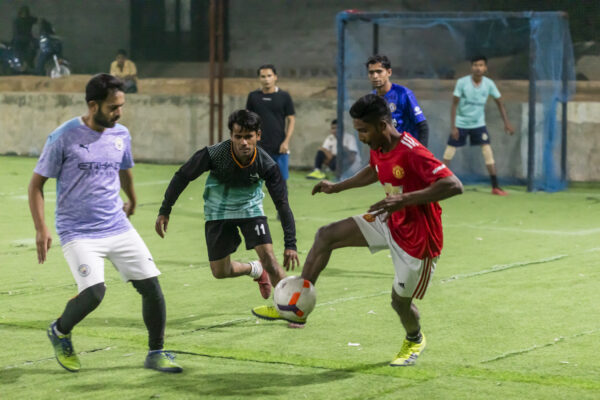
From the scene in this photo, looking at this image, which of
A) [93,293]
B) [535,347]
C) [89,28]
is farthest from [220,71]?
[93,293]

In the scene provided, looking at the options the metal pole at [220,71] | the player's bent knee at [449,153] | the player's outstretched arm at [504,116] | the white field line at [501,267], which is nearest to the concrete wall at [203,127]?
the metal pole at [220,71]

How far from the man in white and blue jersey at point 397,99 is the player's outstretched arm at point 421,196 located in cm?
471

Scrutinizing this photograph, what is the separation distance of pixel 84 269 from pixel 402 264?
1.92 metres

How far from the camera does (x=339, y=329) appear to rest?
27.3ft

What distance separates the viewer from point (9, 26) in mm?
27969

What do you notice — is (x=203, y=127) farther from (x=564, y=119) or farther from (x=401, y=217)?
(x=401, y=217)

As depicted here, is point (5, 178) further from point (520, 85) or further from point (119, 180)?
point (119, 180)

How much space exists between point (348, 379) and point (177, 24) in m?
20.3

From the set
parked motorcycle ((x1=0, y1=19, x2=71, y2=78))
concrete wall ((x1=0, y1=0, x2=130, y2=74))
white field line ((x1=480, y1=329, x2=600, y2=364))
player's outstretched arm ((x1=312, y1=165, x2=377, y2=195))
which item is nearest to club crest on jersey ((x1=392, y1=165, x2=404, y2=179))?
player's outstretched arm ((x1=312, y1=165, x2=377, y2=195))

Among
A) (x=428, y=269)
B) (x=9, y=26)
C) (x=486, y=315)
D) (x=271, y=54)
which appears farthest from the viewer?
(x=9, y=26)

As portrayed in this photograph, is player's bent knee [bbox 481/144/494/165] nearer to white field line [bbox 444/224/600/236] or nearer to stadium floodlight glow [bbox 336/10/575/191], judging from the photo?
stadium floodlight glow [bbox 336/10/575/191]

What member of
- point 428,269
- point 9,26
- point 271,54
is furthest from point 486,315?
point 9,26

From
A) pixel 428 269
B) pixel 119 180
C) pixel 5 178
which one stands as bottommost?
pixel 5 178

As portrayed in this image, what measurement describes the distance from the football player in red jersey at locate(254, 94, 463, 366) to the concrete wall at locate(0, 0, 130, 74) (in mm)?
20140
